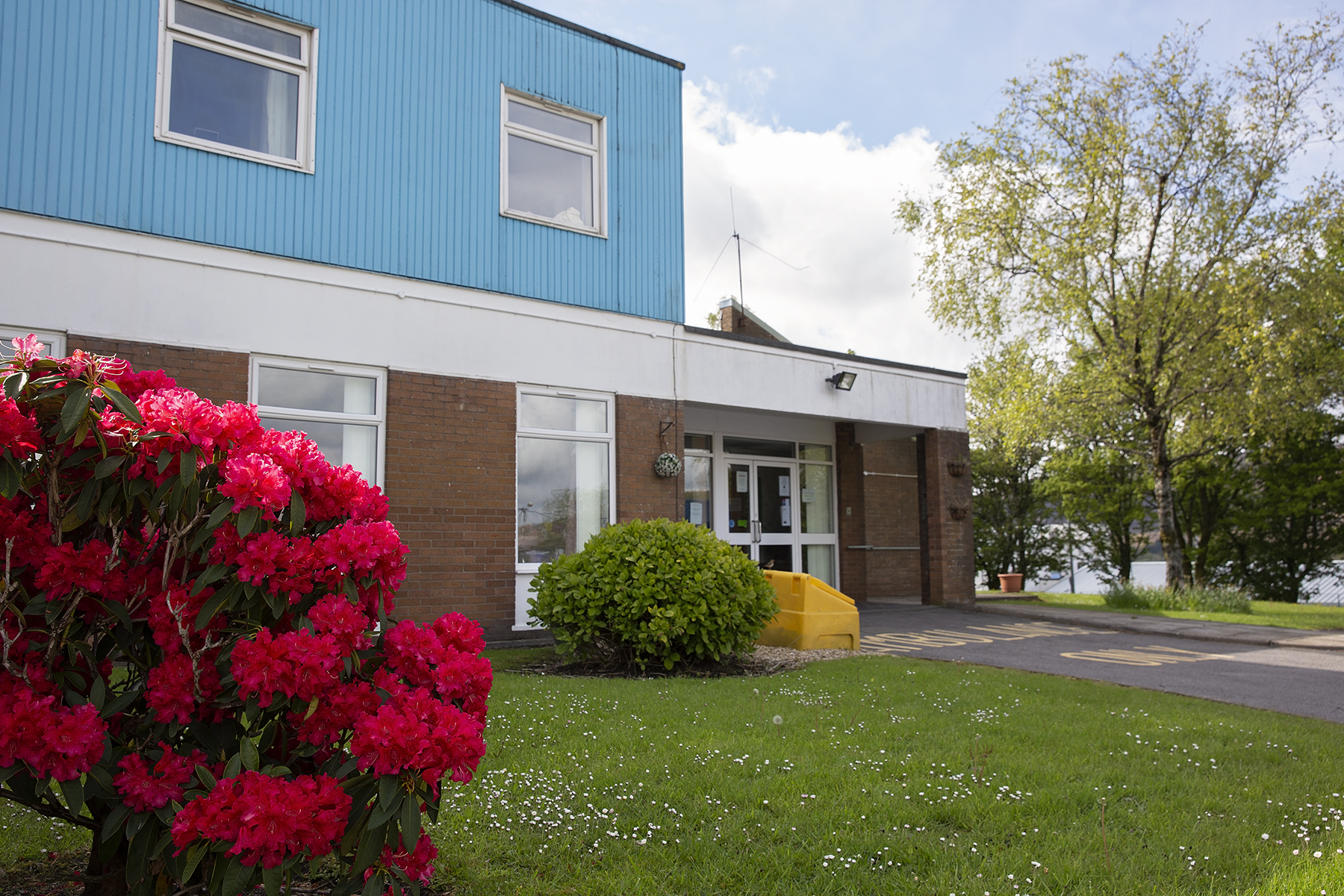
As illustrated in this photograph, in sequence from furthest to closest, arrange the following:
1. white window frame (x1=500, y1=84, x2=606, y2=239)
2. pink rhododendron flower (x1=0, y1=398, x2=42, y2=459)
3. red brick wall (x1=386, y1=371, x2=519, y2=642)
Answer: white window frame (x1=500, y1=84, x2=606, y2=239), red brick wall (x1=386, y1=371, x2=519, y2=642), pink rhododendron flower (x1=0, y1=398, x2=42, y2=459)

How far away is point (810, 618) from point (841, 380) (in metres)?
4.70

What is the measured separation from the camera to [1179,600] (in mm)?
15570

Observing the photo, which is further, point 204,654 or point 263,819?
point 204,654

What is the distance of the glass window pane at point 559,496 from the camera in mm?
9688

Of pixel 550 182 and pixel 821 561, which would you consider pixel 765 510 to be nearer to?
pixel 821 561

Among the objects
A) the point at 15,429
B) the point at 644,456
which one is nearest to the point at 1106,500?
the point at 644,456

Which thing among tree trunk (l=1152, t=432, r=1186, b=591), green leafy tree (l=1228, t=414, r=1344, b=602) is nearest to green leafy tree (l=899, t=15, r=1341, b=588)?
tree trunk (l=1152, t=432, r=1186, b=591)

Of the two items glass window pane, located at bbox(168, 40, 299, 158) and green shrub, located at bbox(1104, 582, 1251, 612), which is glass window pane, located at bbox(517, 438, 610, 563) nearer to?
glass window pane, located at bbox(168, 40, 299, 158)

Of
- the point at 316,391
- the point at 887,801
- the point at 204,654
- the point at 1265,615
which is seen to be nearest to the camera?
the point at 204,654

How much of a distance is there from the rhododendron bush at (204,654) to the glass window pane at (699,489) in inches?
438

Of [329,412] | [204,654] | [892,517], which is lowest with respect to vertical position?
[204,654]

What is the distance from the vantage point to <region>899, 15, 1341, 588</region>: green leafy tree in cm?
1628

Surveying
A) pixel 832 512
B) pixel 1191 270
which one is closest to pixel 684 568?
pixel 832 512

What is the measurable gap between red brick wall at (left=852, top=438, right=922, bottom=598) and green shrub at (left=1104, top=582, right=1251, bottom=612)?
11.6 ft
